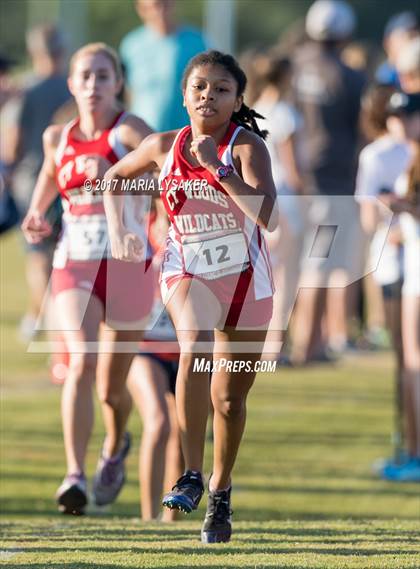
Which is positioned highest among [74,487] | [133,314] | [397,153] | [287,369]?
[397,153]

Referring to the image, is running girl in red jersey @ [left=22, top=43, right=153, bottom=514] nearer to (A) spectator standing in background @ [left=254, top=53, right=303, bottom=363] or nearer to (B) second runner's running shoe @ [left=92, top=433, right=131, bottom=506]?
(B) second runner's running shoe @ [left=92, top=433, right=131, bottom=506]

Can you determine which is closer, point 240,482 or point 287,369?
point 240,482

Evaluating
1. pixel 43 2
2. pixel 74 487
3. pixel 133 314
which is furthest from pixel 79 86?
pixel 43 2

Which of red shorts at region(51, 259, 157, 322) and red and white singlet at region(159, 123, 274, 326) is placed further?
red shorts at region(51, 259, 157, 322)

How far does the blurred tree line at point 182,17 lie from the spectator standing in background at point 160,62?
35608 mm

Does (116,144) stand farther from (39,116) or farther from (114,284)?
(39,116)

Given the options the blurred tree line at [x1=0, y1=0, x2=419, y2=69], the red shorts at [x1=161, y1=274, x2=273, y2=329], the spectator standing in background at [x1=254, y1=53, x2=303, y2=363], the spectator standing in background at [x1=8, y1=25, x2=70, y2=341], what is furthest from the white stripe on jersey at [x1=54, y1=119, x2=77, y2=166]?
the blurred tree line at [x1=0, y1=0, x2=419, y2=69]

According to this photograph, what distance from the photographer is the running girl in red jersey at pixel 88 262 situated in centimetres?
685

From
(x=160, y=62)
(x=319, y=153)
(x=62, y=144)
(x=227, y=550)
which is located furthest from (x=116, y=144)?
(x=319, y=153)

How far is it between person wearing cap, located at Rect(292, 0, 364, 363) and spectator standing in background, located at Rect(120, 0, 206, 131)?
6.76 feet

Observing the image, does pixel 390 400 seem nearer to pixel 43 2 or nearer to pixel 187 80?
pixel 187 80

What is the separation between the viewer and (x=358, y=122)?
514 inches

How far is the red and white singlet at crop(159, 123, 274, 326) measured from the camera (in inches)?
221

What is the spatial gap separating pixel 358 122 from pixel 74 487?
22.8ft
